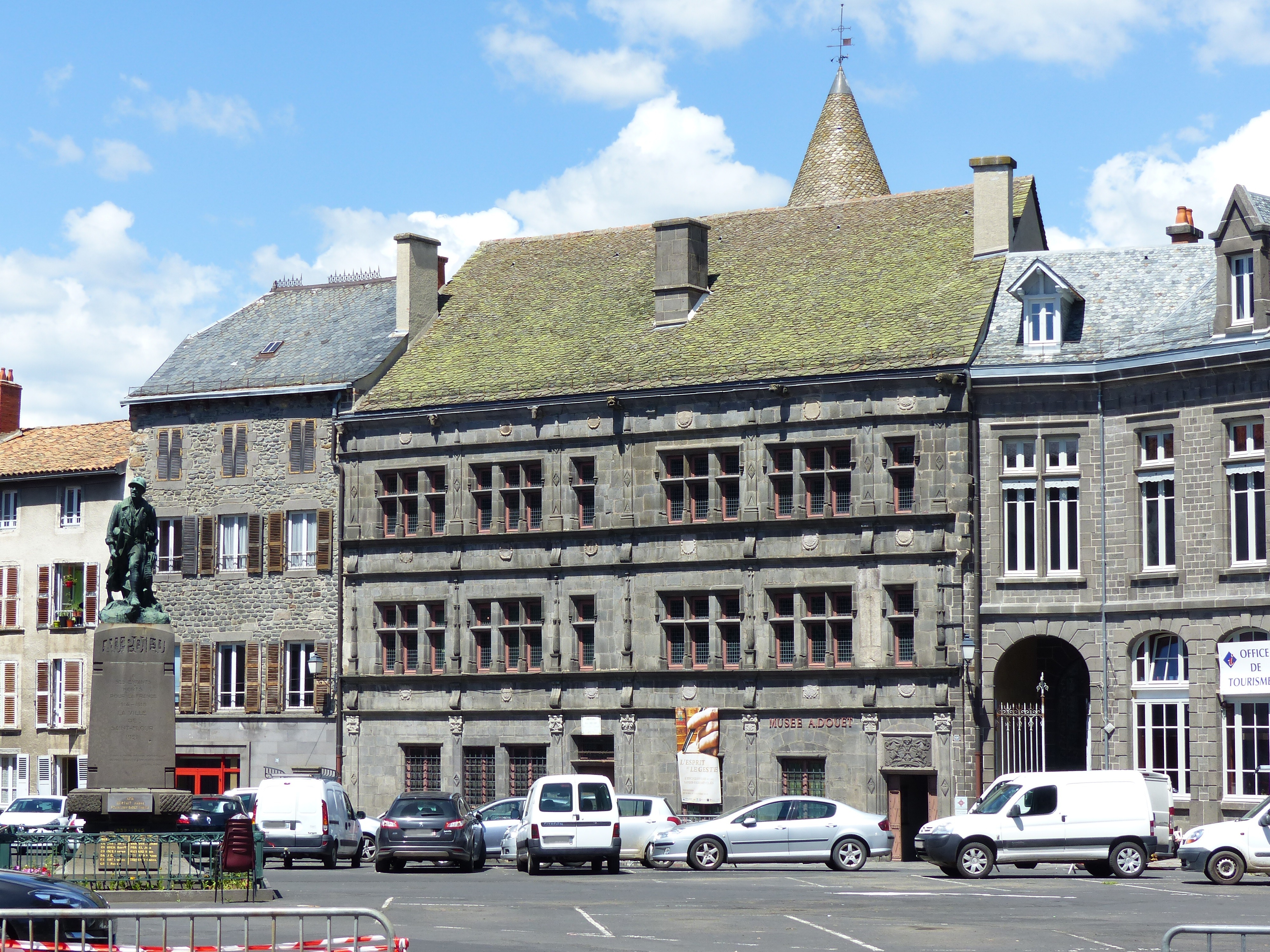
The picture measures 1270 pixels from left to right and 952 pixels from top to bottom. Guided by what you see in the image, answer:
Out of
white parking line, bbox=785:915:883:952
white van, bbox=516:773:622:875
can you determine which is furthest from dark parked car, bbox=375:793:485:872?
white parking line, bbox=785:915:883:952

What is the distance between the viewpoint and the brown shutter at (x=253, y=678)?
47719mm

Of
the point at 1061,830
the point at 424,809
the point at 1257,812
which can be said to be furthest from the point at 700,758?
the point at 1257,812

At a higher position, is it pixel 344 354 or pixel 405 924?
pixel 344 354

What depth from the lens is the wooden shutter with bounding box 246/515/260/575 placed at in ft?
158

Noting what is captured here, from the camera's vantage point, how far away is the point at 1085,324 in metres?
40.5

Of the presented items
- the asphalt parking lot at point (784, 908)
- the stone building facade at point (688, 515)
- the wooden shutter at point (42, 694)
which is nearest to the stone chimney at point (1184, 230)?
the stone building facade at point (688, 515)

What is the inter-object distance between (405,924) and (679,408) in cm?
2219

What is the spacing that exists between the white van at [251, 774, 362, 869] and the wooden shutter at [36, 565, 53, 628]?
1749 cm

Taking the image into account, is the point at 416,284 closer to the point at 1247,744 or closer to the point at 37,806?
the point at 37,806

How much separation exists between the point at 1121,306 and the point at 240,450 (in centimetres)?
2194

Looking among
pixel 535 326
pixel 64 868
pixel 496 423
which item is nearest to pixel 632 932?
pixel 64 868

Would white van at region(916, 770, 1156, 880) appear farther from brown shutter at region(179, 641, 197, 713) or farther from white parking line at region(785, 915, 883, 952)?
brown shutter at region(179, 641, 197, 713)

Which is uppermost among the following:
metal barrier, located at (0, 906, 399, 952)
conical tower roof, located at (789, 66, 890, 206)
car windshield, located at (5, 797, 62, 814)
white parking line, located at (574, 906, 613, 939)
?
conical tower roof, located at (789, 66, 890, 206)

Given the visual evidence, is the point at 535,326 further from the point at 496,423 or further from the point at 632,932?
the point at 632,932
